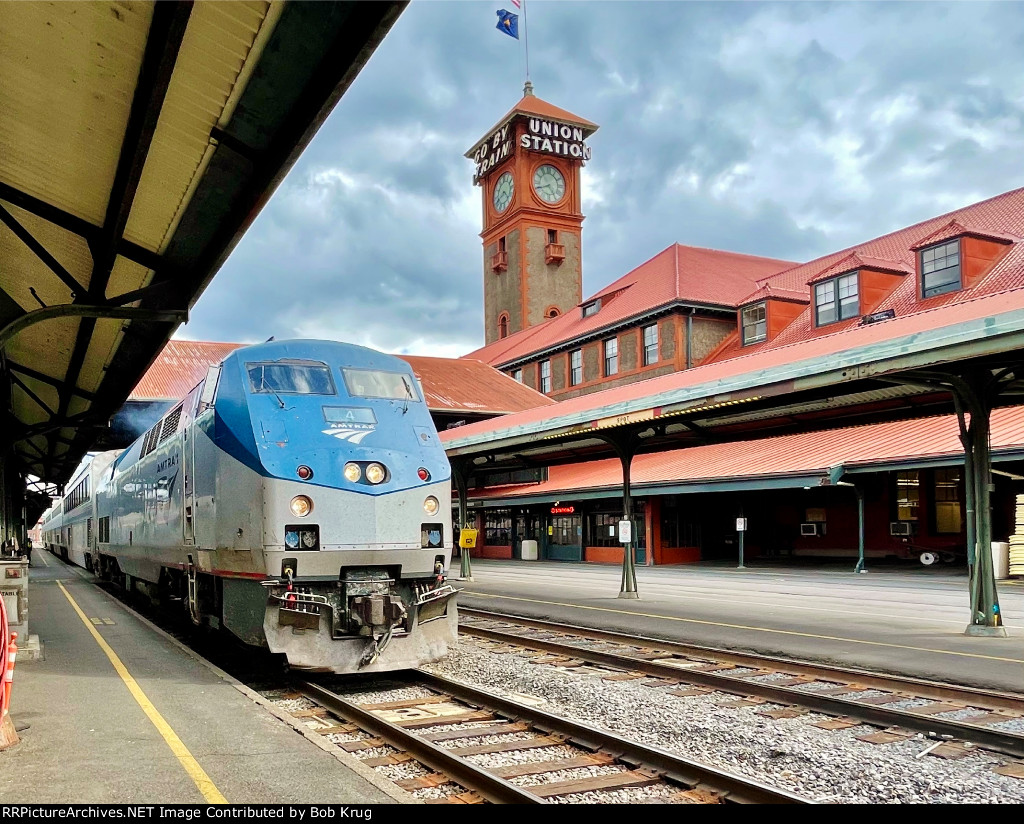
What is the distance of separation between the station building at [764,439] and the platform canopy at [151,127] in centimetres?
1049

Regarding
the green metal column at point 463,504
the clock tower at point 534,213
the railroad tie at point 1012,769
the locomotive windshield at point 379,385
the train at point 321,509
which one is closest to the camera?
the railroad tie at point 1012,769

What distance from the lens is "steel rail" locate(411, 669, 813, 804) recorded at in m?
5.47

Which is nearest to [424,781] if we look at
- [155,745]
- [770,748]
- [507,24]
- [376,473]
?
[155,745]

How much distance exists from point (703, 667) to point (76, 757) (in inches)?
269

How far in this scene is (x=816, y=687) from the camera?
924 centimetres

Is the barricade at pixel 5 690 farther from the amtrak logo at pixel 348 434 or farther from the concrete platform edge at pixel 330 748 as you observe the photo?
the amtrak logo at pixel 348 434

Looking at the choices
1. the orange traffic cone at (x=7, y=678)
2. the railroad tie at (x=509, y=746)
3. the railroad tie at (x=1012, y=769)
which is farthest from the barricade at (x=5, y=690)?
the railroad tie at (x=1012, y=769)

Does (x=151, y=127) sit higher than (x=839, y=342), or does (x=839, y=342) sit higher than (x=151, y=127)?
(x=839, y=342)

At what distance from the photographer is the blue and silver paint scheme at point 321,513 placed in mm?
8492

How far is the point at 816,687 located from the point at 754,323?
1176 inches

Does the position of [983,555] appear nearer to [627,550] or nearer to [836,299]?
[627,550]

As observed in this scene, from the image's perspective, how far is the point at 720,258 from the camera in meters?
46.3

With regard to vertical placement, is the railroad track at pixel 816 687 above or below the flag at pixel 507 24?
below
